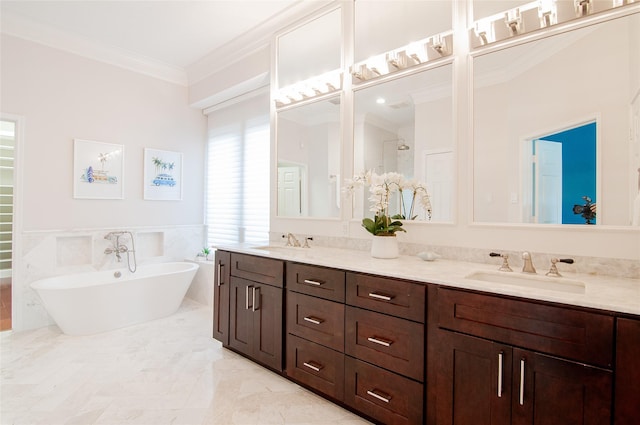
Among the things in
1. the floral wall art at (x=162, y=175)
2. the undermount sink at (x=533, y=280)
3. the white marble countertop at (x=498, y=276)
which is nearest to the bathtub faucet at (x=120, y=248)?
the floral wall art at (x=162, y=175)

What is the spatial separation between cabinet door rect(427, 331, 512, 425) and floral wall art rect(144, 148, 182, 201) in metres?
4.00

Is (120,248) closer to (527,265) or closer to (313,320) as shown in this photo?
(313,320)

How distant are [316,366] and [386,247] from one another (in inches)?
35.8

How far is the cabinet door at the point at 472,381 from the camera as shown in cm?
135

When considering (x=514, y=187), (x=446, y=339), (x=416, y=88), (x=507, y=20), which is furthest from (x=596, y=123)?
(x=446, y=339)

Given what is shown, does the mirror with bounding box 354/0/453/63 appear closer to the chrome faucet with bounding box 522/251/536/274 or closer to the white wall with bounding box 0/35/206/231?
the chrome faucet with bounding box 522/251/536/274

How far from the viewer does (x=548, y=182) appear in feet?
5.83

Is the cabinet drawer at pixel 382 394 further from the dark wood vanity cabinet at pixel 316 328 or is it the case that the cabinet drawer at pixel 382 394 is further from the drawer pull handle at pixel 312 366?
the drawer pull handle at pixel 312 366

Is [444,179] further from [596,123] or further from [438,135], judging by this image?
[596,123]

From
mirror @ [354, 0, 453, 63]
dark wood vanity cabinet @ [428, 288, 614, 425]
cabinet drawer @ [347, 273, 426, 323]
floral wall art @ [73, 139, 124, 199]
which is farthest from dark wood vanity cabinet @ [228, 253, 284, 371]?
floral wall art @ [73, 139, 124, 199]

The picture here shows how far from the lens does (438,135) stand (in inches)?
86.4

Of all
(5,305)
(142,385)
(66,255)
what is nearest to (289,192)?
(142,385)

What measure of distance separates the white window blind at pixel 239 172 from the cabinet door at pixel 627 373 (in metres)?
3.30

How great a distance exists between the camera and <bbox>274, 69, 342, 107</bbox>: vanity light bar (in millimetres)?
2783
